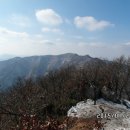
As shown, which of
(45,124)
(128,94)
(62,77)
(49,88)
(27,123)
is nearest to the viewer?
(27,123)

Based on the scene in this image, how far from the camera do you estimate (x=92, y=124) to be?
3762 cm

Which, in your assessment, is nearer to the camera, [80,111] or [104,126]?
[104,126]

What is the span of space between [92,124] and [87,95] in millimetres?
38025

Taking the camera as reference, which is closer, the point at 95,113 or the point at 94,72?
the point at 95,113

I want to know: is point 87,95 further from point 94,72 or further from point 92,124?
point 92,124

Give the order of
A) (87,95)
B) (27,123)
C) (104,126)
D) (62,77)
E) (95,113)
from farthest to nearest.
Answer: (62,77)
(87,95)
(95,113)
(104,126)
(27,123)

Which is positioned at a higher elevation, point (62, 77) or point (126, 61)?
point (126, 61)

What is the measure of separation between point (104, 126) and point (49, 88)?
2100 inches

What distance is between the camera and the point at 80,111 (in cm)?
4688

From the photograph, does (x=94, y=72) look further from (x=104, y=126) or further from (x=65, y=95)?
(x=104, y=126)

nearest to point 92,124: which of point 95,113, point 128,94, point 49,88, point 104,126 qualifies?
point 104,126

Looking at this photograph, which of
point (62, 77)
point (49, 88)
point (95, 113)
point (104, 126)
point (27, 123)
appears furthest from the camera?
point (62, 77)

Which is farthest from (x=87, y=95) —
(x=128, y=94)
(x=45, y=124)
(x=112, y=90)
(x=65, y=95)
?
(x=45, y=124)

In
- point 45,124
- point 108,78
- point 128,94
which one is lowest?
point 128,94
